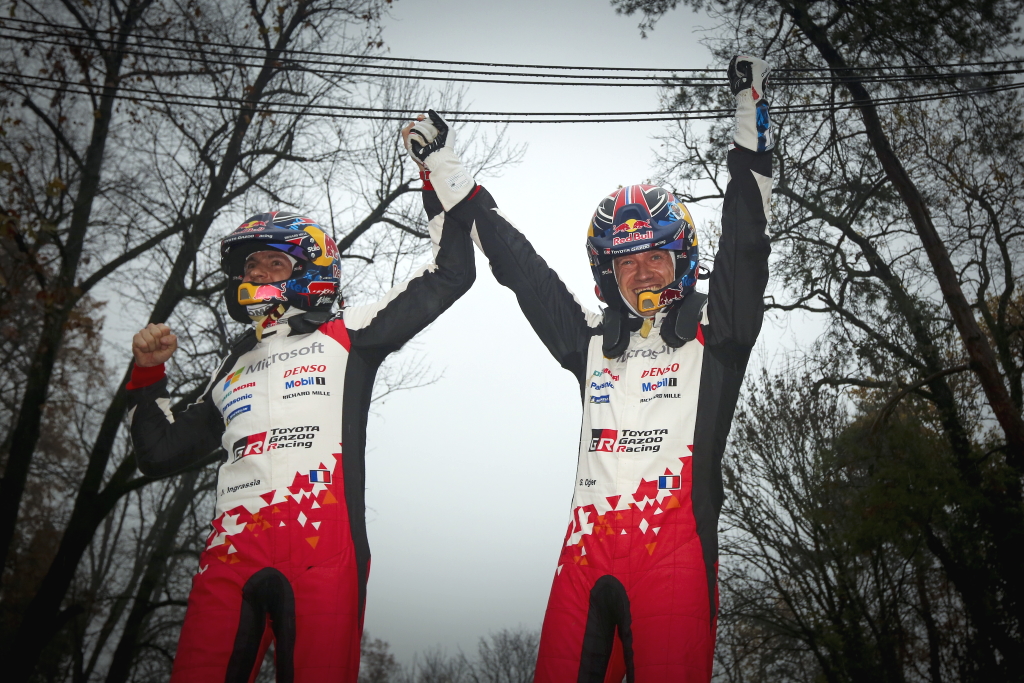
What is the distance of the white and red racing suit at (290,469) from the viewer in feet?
11.1

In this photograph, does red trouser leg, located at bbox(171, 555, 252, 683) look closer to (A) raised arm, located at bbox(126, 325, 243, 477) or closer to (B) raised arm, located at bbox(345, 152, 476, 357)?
(A) raised arm, located at bbox(126, 325, 243, 477)

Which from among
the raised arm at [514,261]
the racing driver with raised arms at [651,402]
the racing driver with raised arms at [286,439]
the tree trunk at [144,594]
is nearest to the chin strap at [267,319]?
the racing driver with raised arms at [286,439]

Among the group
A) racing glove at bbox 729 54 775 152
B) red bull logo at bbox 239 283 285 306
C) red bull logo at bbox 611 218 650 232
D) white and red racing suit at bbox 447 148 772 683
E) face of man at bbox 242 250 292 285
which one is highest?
racing glove at bbox 729 54 775 152

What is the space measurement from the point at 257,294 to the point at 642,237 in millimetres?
1975

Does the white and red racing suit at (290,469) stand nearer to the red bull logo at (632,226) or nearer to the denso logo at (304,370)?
the denso logo at (304,370)

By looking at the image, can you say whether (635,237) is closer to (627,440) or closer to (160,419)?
(627,440)

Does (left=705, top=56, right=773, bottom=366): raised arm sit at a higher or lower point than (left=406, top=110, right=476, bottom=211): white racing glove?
lower

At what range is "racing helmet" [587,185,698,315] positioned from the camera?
3.83m

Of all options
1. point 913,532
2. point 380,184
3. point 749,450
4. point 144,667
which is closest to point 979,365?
point 913,532

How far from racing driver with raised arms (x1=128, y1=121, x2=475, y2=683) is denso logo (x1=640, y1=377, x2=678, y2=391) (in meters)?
1.24

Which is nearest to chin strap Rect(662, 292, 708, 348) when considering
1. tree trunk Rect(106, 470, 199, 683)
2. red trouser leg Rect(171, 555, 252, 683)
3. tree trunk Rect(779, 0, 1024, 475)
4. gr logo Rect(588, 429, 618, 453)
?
gr logo Rect(588, 429, 618, 453)

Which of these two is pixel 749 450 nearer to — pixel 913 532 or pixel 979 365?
pixel 913 532

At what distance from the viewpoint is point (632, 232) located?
386 centimetres

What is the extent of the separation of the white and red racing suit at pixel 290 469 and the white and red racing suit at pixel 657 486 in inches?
36.2
